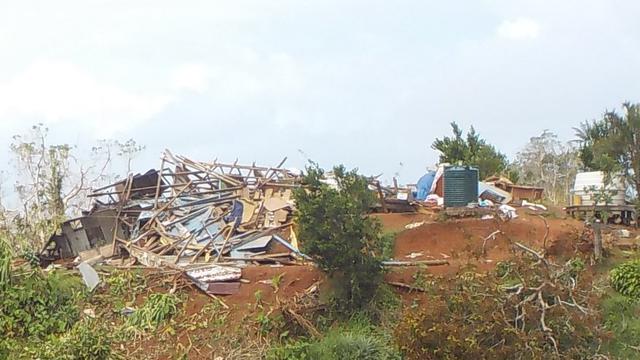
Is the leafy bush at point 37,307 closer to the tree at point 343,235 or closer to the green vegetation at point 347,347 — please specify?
the green vegetation at point 347,347

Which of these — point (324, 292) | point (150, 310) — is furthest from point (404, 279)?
point (150, 310)

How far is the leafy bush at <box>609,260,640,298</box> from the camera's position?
9.34 metres

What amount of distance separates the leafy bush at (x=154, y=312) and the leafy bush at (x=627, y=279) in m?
5.68

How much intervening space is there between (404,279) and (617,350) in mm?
2717

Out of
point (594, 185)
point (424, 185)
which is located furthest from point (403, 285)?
point (424, 185)

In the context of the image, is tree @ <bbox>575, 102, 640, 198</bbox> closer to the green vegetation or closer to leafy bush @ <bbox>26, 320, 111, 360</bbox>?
the green vegetation

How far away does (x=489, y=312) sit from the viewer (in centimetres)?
736

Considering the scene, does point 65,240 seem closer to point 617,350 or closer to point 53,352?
point 53,352

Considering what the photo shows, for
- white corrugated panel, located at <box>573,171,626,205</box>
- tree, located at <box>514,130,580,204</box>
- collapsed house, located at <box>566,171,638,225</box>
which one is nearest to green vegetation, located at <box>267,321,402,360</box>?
collapsed house, located at <box>566,171,638,225</box>

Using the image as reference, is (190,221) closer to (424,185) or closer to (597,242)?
(424,185)

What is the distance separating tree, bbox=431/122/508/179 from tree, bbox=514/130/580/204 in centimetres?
461

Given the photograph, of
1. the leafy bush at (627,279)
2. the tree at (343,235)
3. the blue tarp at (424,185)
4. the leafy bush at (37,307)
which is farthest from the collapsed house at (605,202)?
the leafy bush at (37,307)

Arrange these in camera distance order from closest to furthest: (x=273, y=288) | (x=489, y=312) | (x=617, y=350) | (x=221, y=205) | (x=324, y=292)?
(x=489, y=312)
(x=617, y=350)
(x=324, y=292)
(x=273, y=288)
(x=221, y=205)

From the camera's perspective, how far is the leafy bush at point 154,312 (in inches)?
389
